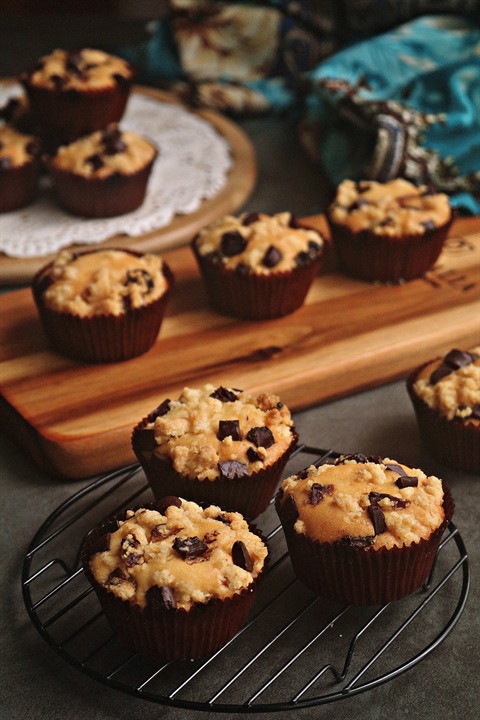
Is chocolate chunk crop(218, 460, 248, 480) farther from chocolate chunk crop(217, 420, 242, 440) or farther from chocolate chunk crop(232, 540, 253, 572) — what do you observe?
chocolate chunk crop(232, 540, 253, 572)

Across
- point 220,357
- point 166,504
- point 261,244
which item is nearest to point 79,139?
point 261,244

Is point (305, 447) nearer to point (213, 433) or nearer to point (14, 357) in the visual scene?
point (213, 433)

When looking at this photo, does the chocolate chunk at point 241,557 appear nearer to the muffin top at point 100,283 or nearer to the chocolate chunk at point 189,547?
the chocolate chunk at point 189,547

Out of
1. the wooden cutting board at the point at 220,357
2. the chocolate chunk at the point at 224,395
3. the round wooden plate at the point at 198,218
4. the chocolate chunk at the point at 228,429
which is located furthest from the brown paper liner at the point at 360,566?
the round wooden plate at the point at 198,218

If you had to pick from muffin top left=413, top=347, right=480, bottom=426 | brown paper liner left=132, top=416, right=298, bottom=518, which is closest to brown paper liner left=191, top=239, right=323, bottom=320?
muffin top left=413, top=347, right=480, bottom=426

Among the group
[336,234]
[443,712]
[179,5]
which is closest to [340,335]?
[336,234]

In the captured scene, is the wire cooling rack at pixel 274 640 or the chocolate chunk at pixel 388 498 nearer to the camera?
the wire cooling rack at pixel 274 640
